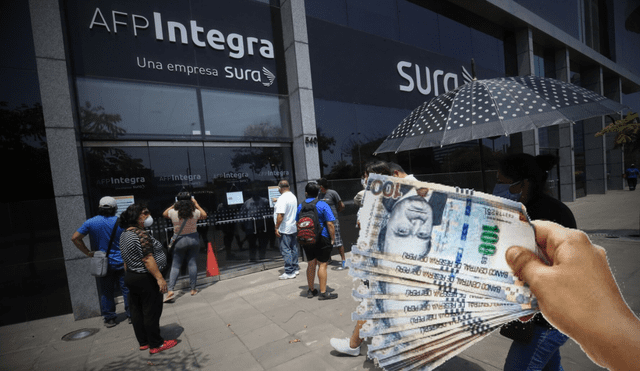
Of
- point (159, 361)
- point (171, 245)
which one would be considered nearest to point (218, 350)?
point (159, 361)

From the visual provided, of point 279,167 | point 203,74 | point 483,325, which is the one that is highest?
point 203,74

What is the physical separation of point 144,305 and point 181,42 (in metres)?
5.39

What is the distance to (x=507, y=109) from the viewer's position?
7.97ft

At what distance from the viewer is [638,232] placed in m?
6.84

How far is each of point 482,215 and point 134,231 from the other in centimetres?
355

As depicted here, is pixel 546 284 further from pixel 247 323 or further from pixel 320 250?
pixel 247 323

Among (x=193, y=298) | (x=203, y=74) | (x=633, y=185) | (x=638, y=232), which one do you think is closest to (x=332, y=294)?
(x=193, y=298)

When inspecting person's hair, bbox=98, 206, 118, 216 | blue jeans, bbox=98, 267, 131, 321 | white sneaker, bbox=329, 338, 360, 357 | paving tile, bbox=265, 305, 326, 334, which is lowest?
paving tile, bbox=265, 305, 326, 334

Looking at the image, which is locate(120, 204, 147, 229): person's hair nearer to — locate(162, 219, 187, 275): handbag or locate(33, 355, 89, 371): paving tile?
locate(33, 355, 89, 371): paving tile

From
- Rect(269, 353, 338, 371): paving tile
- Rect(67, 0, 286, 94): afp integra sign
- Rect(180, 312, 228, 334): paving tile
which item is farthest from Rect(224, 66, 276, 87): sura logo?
Rect(269, 353, 338, 371): paving tile

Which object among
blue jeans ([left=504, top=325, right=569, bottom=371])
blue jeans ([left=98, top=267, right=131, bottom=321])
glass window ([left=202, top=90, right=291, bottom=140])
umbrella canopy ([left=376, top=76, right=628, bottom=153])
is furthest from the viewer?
glass window ([left=202, top=90, right=291, bottom=140])

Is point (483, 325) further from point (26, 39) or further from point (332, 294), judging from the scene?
point (26, 39)

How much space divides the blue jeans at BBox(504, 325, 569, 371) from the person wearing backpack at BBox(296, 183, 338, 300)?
114 inches

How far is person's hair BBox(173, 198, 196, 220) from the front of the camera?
16.9 ft
